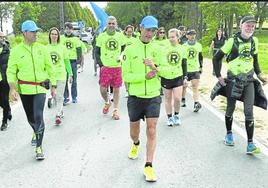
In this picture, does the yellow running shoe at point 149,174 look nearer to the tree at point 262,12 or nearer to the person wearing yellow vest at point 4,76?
the person wearing yellow vest at point 4,76

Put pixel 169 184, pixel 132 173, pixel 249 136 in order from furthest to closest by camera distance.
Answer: pixel 249 136
pixel 132 173
pixel 169 184

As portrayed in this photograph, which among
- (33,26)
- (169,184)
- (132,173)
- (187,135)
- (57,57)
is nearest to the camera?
(169,184)

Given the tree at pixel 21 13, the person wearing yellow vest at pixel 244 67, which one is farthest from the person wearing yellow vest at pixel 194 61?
the tree at pixel 21 13

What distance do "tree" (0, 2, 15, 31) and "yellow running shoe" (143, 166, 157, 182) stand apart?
1420 inches

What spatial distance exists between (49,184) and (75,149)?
1681mm

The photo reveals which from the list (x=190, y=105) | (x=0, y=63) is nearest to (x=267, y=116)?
(x=190, y=105)

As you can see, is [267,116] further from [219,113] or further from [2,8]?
[2,8]

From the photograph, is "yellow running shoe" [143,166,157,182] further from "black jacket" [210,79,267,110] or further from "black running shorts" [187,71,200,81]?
"black running shorts" [187,71,200,81]

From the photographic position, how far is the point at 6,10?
133ft

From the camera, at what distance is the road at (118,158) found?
592 cm

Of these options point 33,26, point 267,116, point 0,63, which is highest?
point 33,26

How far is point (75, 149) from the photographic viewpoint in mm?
7449

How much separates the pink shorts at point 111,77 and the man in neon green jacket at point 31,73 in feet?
10.5

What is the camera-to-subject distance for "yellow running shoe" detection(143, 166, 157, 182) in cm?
587
